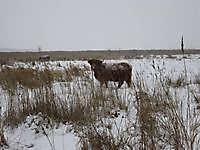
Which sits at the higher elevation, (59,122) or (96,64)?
Result: (96,64)

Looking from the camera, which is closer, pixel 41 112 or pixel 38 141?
pixel 38 141

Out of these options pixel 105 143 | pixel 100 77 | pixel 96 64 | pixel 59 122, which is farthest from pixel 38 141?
pixel 96 64

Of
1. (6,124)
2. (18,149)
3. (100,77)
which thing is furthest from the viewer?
(100,77)

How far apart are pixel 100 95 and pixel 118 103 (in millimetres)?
408

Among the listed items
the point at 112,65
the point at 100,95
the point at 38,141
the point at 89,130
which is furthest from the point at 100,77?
the point at 89,130

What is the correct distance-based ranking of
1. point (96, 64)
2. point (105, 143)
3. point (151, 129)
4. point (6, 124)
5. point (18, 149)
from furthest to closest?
point (96, 64) → point (6, 124) → point (18, 149) → point (151, 129) → point (105, 143)

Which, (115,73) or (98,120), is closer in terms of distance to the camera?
(98,120)

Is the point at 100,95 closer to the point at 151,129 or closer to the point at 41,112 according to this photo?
the point at 41,112

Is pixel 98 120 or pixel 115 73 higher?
pixel 115 73

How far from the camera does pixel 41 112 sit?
16.5 ft

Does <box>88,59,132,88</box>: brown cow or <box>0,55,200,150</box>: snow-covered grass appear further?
<box>88,59,132,88</box>: brown cow

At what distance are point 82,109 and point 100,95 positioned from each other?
88 cm

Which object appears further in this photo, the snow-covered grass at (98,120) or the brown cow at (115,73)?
the brown cow at (115,73)

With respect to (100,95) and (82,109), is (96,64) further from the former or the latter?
(82,109)
